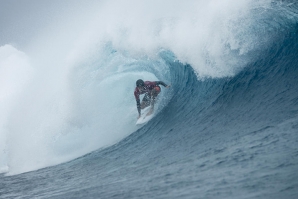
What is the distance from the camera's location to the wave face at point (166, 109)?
3.84 metres

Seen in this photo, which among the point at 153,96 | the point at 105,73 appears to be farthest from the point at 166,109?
the point at 105,73

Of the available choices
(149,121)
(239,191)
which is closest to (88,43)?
(149,121)

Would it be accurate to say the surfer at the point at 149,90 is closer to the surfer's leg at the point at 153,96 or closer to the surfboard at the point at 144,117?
the surfer's leg at the point at 153,96

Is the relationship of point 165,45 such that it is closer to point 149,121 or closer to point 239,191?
point 149,121

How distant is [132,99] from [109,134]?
2.65m

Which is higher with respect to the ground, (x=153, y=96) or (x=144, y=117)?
(x=153, y=96)

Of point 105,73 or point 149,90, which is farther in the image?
point 105,73

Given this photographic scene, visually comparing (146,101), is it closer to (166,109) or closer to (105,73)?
(166,109)

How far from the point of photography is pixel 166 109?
8.75 metres

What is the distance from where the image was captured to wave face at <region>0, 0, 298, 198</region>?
3840mm

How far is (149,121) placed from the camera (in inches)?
335

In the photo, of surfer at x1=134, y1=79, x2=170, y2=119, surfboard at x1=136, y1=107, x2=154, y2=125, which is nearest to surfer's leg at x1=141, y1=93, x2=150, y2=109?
surfer at x1=134, y1=79, x2=170, y2=119

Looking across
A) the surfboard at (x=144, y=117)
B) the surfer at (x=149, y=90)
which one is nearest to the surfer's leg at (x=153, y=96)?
the surfer at (x=149, y=90)

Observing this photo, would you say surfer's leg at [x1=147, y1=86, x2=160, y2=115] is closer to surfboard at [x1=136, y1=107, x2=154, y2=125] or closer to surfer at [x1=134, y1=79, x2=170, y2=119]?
surfer at [x1=134, y1=79, x2=170, y2=119]
